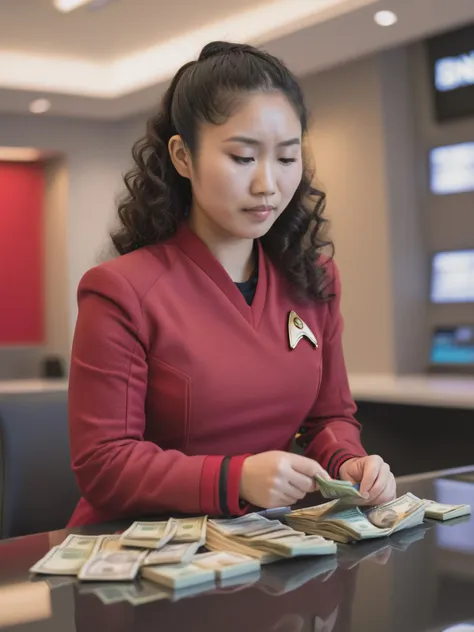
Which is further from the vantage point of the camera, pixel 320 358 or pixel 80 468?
pixel 320 358

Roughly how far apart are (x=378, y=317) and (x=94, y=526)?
138 inches

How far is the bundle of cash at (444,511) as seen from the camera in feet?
4.00

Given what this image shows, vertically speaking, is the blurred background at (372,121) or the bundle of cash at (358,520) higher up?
the blurred background at (372,121)

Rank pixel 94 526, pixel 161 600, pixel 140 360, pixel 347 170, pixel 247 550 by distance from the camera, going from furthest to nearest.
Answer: pixel 347 170
pixel 140 360
pixel 94 526
pixel 247 550
pixel 161 600

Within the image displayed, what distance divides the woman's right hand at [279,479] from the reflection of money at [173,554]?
0.16m

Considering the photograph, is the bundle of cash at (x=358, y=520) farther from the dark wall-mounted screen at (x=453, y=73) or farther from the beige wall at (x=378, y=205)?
the dark wall-mounted screen at (x=453, y=73)

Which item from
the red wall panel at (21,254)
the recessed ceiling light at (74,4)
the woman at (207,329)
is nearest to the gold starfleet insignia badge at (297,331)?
the woman at (207,329)

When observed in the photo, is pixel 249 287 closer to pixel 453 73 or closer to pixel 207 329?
pixel 207 329

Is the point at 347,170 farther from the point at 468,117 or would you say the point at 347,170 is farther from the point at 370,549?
the point at 370,549

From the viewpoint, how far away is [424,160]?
457 centimetres

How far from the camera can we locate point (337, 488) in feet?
3.64

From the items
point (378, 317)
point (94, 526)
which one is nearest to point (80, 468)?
point (94, 526)

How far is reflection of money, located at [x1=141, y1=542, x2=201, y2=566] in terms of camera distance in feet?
3.09

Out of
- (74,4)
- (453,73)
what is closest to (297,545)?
(453,73)
